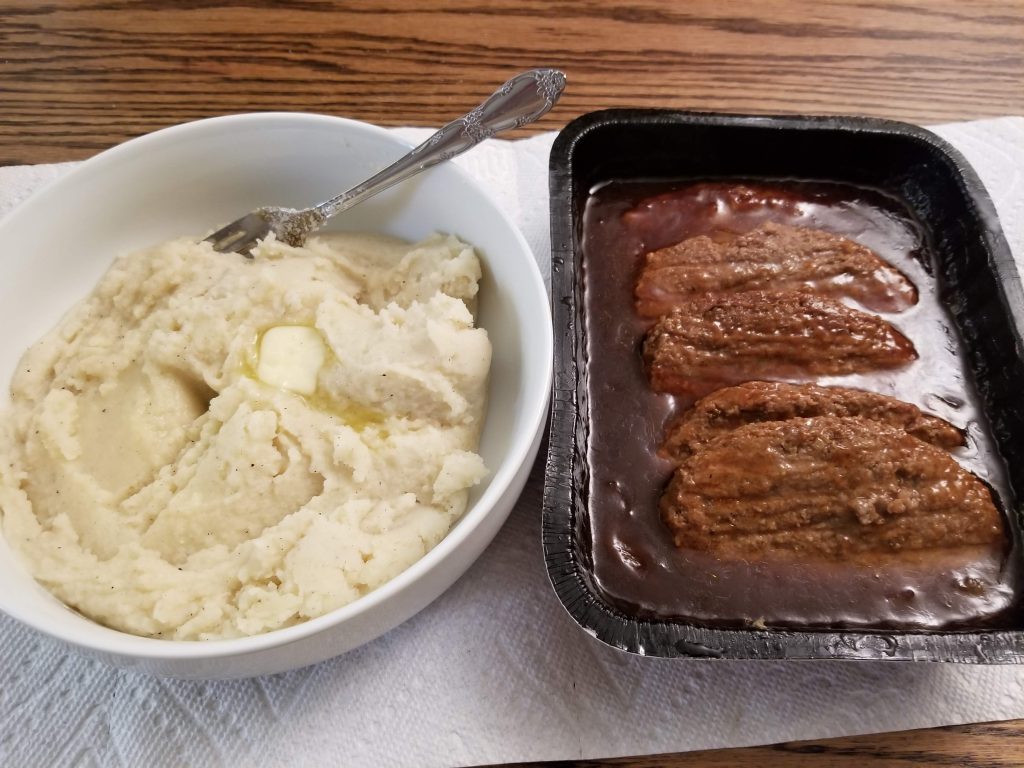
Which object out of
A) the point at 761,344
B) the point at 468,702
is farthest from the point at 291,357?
the point at 761,344

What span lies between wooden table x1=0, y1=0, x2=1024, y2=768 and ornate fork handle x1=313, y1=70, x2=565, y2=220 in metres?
0.57

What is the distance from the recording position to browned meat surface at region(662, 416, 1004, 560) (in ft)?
5.53

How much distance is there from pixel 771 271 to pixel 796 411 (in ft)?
1.31

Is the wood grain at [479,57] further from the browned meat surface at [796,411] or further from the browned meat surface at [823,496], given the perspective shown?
the browned meat surface at [823,496]

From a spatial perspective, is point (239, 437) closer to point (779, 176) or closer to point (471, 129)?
point (471, 129)

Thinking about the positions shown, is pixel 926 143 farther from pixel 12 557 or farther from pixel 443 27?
pixel 12 557

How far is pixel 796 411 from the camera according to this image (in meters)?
1.84

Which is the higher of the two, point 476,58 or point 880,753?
point 476,58

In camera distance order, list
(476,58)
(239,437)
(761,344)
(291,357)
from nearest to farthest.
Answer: (239,437) → (291,357) → (761,344) → (476,58)

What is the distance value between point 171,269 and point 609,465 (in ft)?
3.43

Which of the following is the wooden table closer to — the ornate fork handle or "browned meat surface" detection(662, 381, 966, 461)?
the ornate fork handle

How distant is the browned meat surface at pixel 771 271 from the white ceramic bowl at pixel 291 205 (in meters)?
0.46

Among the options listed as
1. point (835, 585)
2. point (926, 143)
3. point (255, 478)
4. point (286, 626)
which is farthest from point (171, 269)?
point (926, 143)

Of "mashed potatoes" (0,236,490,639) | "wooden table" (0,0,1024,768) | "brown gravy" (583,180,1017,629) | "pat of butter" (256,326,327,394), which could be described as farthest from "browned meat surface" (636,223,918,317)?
"pat of butter" (256,326,327,394)
